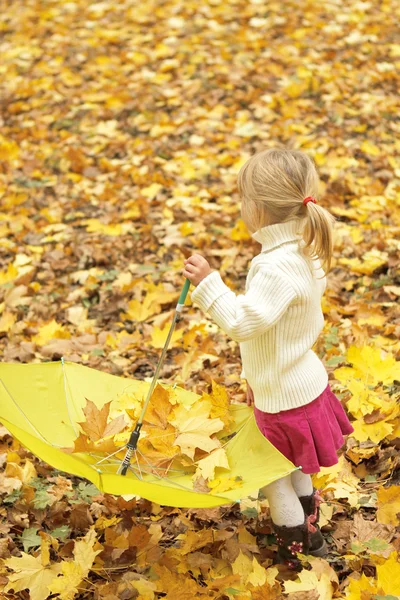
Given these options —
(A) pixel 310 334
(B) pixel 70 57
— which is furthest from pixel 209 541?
(B) pixel 70 57

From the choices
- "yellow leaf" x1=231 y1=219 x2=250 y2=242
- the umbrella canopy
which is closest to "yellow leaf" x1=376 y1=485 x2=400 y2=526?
the umbrella canopy

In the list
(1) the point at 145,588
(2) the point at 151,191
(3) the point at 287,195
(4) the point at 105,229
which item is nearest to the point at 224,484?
(1) the point at 145,588

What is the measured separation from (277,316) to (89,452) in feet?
2.58

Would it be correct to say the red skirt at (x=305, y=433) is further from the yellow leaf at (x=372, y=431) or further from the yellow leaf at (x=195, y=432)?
the yellow leaf at (x=372, y=431)

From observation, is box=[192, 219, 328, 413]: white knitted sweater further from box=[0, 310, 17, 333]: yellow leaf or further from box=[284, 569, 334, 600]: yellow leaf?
box=[0, 310, 17, 333]: yellow leaf

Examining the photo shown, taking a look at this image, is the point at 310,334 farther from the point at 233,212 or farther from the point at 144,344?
the point at 233,212

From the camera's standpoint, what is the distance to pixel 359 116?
21.1 ft

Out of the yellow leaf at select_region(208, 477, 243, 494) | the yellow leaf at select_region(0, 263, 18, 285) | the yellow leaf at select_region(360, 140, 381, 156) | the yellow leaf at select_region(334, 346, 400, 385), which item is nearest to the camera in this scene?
the yellow leaf at select_region(208, 477, 243, 494)

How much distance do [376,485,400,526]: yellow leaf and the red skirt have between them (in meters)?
0.36

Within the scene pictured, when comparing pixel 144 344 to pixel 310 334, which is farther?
pixel 144 344

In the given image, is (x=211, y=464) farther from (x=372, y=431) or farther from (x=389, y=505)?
(x=372, y=431)

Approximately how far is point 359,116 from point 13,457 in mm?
4943

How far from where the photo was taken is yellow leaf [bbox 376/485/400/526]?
2480mm

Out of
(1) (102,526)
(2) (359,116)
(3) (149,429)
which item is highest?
(3) (149,429)
